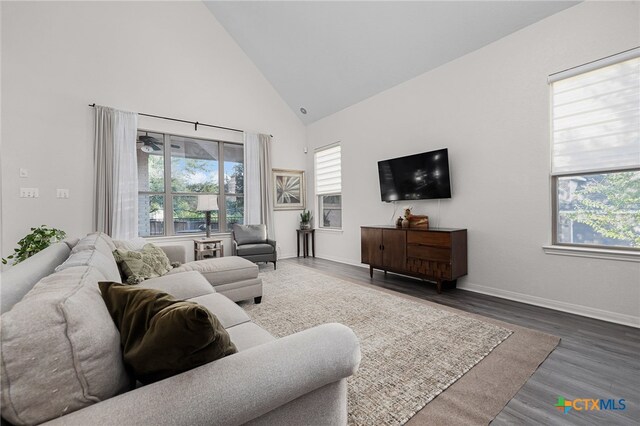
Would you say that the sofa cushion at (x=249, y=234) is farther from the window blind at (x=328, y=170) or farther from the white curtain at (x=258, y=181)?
the window blind at (x=328, y=170)

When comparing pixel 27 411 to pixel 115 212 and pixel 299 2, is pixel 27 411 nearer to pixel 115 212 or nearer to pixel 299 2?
pixel 115 212

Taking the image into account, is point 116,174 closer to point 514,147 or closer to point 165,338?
point 165,338

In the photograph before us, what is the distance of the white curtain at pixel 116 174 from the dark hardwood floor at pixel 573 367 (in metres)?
4.50

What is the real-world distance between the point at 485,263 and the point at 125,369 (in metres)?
3.59

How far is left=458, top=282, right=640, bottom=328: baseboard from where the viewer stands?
2.42 meters

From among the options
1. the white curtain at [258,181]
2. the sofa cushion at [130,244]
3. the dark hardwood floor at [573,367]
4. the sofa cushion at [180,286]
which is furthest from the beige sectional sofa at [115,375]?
the white curtain at [258,181]

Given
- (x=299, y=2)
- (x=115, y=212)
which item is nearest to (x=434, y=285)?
(x=299, y=2)

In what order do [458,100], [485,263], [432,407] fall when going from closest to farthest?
1. [432,407]
2. [485,263]
3. [458,100]

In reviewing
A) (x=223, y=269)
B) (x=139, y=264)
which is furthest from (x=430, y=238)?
(x=139, y=264)

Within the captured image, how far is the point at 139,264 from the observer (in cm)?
232

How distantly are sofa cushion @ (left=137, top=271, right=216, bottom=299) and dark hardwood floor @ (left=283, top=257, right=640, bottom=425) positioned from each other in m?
1.97

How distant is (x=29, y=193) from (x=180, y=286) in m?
3.26

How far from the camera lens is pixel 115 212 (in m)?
4.10

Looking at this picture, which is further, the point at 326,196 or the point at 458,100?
the point at 326,196
